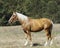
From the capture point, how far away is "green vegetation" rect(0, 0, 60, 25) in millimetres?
35844

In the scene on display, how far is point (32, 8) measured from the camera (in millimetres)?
38094

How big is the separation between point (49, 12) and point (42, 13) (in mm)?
946

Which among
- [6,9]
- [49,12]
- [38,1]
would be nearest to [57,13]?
[49,12]

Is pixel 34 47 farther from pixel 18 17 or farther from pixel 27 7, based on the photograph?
pixel 27 7

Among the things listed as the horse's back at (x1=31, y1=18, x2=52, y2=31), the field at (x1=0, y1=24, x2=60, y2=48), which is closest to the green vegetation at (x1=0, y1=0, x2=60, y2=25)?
the field at (x1=0, y1=24, x2=60, y2=48)

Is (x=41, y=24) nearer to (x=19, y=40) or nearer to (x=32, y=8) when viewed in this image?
(x=19, y=40)

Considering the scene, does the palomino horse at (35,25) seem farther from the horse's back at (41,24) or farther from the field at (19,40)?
the field at (19,40)

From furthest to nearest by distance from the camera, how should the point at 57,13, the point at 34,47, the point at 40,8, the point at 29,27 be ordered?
the point at 40,8 → the point at 57,13 → the point at 29,27 → the point at 34,47

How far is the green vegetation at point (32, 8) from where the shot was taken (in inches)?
1411

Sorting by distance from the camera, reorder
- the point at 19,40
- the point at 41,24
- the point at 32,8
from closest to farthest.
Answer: the point at 41,24, the point at 19,40, the point at 32,8

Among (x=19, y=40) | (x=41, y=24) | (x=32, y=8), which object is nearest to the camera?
(x=41, y=24)

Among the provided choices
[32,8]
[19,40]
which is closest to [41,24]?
[19,40]

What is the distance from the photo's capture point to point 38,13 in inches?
1452

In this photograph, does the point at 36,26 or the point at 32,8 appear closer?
the point at 36,26
